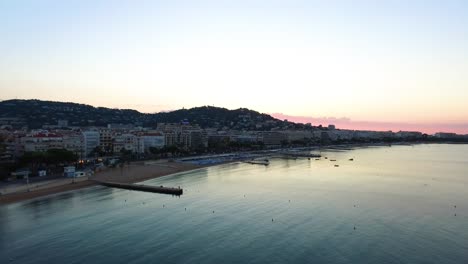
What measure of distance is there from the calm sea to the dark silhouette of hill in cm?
10211

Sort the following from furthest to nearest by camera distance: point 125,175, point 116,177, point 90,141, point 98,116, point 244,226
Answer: point 98,116
point 90,141
point 125,175
point 116,177
point 244,226

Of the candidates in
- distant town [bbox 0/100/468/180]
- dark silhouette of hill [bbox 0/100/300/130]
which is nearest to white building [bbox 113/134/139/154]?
distant town [bbox 0/100/468/180]

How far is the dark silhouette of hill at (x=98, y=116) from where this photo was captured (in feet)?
423

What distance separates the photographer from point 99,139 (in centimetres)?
7300

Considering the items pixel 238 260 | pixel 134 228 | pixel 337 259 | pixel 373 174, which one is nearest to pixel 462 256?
pixel 337 259

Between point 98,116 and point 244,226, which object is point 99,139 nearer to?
point 244,226

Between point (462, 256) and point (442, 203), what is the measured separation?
14.0 meters

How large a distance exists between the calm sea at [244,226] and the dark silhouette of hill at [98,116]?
102 m

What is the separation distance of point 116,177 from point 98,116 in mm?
116125

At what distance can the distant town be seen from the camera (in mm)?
47594

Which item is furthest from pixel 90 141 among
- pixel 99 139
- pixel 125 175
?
pixel 125 175

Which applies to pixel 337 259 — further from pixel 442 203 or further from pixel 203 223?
pixel 442 203

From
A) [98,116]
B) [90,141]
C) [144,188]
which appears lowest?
[144,188]

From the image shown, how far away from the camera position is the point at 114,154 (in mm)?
71188
